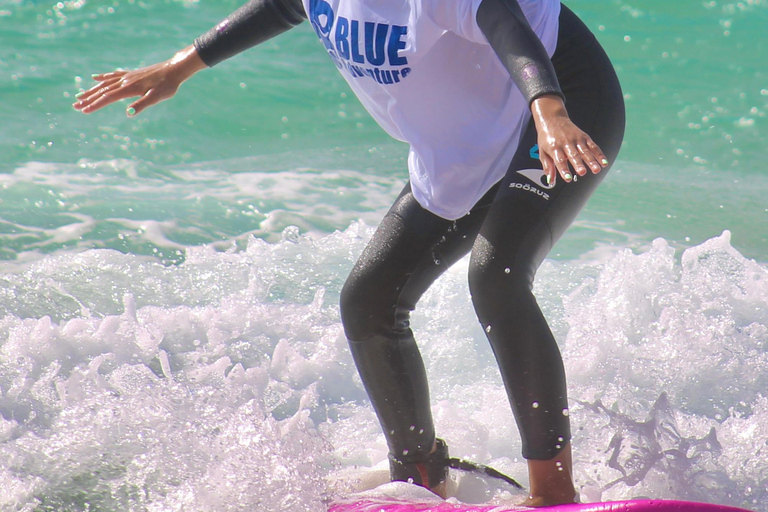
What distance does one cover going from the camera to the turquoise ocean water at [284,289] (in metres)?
2.43

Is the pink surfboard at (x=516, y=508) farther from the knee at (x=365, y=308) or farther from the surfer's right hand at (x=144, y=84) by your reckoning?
the surfer's right hand at (x=144, y=84)

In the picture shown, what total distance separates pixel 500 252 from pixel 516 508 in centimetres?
59

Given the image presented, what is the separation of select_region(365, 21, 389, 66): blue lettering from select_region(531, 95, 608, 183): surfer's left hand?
1.56 feet

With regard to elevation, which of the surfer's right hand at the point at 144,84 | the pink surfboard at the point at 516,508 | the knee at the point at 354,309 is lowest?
the pink surfboard at the point at 516,508

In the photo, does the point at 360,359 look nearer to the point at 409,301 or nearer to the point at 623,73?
the point at 409,301

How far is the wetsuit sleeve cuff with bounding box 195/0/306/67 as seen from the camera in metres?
2.39

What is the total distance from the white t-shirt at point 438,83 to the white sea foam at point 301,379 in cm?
94

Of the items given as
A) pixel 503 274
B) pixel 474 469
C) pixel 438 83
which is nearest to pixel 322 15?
pixel 438 83

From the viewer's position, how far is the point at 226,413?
2479 millimetres

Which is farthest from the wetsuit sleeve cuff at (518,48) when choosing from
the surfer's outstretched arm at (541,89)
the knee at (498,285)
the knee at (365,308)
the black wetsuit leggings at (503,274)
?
the knee at (365,308)

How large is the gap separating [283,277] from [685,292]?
2130 millimetres

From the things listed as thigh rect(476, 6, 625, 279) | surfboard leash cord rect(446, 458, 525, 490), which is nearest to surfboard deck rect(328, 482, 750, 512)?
surfboard leash cord rect(446, 458, 525, 490)

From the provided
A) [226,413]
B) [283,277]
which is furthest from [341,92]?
[226,413]

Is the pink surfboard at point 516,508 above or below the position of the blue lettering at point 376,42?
below
